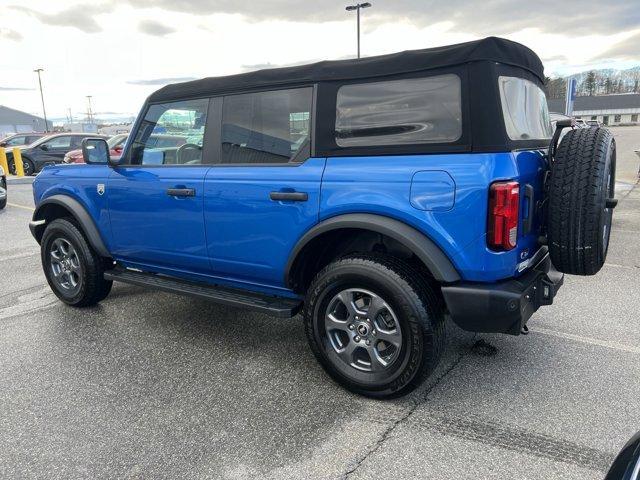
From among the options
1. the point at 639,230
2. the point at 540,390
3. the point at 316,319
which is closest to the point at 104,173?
the point at 316,319

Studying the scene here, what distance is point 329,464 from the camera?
2.35m

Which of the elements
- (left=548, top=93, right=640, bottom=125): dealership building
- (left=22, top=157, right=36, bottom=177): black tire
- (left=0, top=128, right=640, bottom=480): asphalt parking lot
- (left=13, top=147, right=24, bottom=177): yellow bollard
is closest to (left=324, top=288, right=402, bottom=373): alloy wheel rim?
(left=0, top=128, right=640, bottom=480): asphalt parking lot

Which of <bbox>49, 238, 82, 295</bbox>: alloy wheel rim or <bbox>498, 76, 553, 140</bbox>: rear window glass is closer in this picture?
<bbox>498, 76, 553, 140</bbox>: rear window glass

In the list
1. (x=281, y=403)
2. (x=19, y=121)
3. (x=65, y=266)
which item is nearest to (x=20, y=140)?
(x=65, y=266)

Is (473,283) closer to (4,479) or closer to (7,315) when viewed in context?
(4,479)

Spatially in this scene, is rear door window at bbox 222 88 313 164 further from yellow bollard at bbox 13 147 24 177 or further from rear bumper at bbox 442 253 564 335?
yellow bollard at bbox 13 147 24 177

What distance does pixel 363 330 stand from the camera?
113 inches

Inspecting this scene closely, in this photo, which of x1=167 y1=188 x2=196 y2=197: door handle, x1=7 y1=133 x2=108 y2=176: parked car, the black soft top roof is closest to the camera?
the black soft top roof

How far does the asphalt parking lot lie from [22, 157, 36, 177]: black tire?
598 inches

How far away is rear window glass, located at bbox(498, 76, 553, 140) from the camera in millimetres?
2648

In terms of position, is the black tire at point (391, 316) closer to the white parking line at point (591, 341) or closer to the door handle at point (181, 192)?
the door handle at point (181, 192)

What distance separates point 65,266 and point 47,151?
1503 centimetres

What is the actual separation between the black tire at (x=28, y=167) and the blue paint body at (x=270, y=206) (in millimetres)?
14778

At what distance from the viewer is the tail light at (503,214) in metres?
2.40
